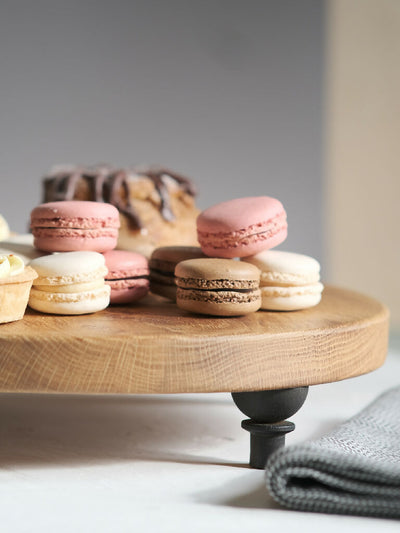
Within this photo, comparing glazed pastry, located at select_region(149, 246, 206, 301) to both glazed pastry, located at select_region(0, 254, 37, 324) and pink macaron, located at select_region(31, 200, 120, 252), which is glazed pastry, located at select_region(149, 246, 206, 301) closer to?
pink macaron, located at select_region(31, 200, 120, 252)

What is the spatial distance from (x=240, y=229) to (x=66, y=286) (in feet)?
1.03

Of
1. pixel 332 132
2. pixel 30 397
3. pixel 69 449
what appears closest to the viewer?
pixel 69 449

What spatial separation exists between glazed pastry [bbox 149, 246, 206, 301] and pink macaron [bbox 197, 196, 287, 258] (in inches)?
1.8

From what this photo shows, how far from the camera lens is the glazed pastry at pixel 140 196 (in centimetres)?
196

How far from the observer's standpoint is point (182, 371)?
3.48 ft

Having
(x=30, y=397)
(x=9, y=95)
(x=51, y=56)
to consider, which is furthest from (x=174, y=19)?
(x=30, y=397)

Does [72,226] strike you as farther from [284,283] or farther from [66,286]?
[284,283]

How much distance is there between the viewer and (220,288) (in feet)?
3.99

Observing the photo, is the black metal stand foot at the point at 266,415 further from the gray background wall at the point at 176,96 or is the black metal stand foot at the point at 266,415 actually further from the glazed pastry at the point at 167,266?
the gray background wall at the point at 176,96

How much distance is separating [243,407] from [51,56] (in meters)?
2.67

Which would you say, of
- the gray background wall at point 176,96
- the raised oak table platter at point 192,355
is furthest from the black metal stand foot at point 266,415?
the gray background wall at point 176,96

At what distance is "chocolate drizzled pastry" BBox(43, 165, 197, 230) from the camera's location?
1.97 m

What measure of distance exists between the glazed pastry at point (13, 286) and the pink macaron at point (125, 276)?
175 millimetres

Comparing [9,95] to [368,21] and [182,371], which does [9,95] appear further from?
[182,371]
